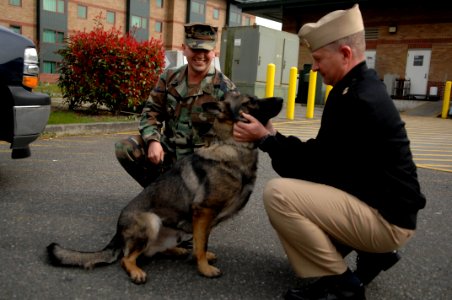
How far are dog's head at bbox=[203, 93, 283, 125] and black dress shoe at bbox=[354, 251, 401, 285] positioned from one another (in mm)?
1043

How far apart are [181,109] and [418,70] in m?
19.5

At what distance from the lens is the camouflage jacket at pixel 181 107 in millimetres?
3643

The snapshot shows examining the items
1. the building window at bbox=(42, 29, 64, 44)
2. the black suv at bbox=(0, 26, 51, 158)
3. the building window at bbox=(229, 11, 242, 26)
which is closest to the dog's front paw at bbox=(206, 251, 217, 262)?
the black suv at bbox=(0, 26, 51, 158)

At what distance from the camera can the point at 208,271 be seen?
108 inches

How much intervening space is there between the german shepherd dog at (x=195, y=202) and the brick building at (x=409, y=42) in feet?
62.8

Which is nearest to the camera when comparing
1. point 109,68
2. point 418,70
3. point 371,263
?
point 371,263

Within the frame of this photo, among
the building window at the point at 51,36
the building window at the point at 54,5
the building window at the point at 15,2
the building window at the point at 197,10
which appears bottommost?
the building window at the point at 51,36

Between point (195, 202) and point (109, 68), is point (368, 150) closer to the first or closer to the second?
point (195, 202)

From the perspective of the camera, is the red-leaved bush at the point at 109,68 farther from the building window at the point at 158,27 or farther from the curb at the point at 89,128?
the building window at the point at 158,27

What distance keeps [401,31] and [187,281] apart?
2107 cm

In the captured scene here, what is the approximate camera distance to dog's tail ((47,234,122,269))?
8.81ft

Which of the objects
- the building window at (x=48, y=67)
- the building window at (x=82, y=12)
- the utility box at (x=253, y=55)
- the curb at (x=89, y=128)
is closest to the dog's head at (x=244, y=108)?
the curb at (x=89, y=128)

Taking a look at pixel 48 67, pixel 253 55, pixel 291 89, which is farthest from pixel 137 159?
pixel 48 67

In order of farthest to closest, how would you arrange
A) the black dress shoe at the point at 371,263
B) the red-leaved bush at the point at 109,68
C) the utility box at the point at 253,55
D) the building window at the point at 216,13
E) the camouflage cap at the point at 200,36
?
the building window at the point at 216,13
the utility box at the point at 253,55
the red-leaved bush at the point at 109,68
the camouflage cap at the point at 200,36
the black dress shoe at the point at 371,263
